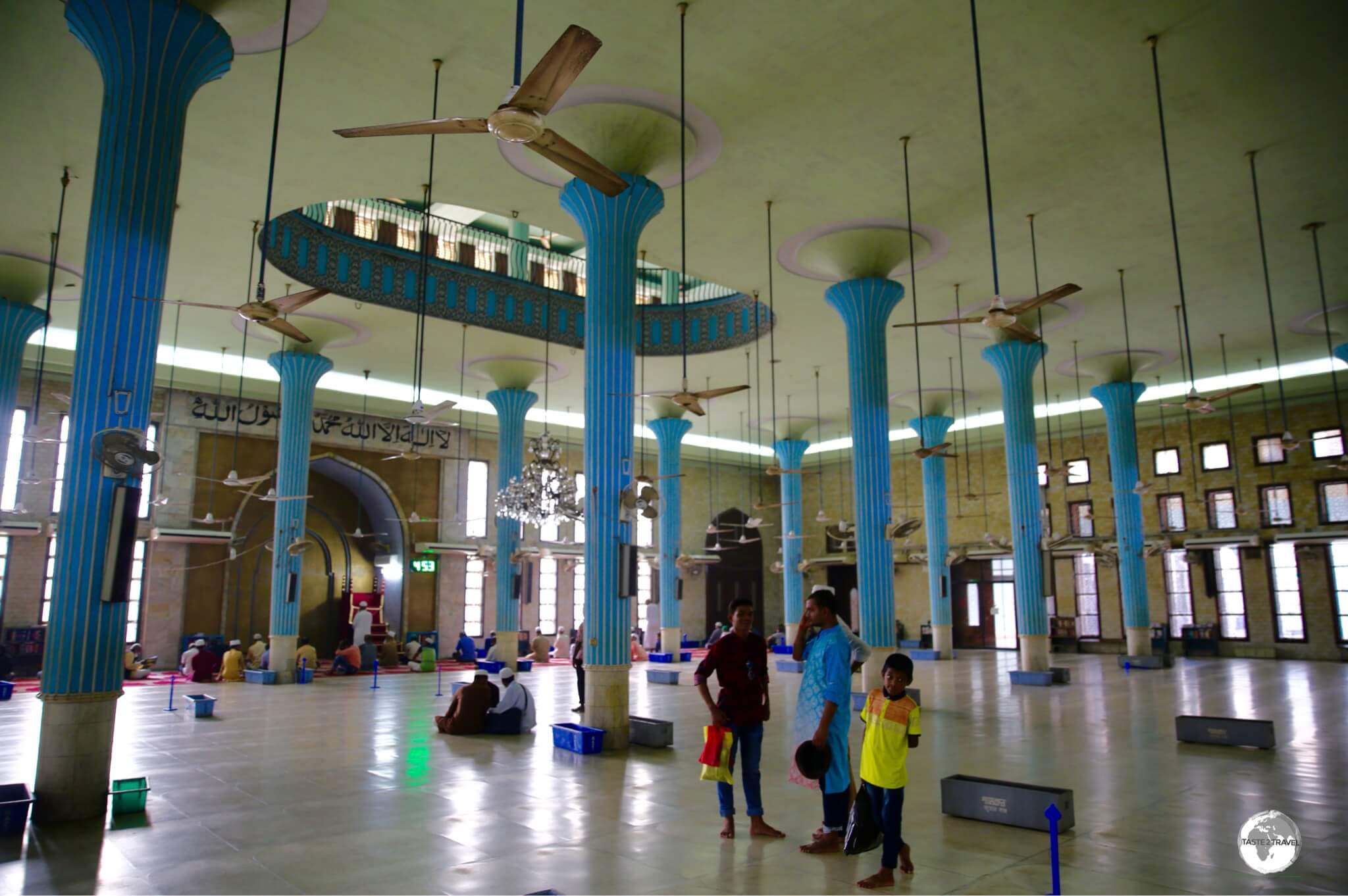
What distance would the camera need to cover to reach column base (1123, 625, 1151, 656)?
18688 millimetres

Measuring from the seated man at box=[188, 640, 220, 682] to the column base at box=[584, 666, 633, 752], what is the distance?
10.5 meters

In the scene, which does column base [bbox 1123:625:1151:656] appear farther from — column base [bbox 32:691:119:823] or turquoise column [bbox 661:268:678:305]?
column base [bbox 32:691:119:823]

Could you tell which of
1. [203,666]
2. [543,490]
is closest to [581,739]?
[543,490]

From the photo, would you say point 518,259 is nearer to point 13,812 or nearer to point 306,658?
point 306,658

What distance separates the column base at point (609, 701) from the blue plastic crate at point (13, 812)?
15.1ft

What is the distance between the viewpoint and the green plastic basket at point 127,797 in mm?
5738

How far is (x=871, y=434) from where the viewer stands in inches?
496

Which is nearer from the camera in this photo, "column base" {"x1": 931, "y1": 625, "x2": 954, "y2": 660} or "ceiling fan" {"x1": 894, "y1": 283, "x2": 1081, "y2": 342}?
"ceiling fan" {"x1": 894, "y1": 283, "x2": 1081, "y2": 342}

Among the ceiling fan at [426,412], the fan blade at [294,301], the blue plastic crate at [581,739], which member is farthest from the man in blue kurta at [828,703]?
the ceiling fan at [426,412]

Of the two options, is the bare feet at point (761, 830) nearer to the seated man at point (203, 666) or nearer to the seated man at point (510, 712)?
the seated man at point (510, 712)

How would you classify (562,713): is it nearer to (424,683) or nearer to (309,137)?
(424,683)

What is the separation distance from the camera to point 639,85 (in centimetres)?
865

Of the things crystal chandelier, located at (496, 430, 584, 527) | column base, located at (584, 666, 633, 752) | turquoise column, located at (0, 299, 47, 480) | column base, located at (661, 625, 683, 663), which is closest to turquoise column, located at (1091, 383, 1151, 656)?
column base, located at (661, 625, 683, 663)

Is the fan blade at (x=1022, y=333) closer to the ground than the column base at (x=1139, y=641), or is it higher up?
higher up
